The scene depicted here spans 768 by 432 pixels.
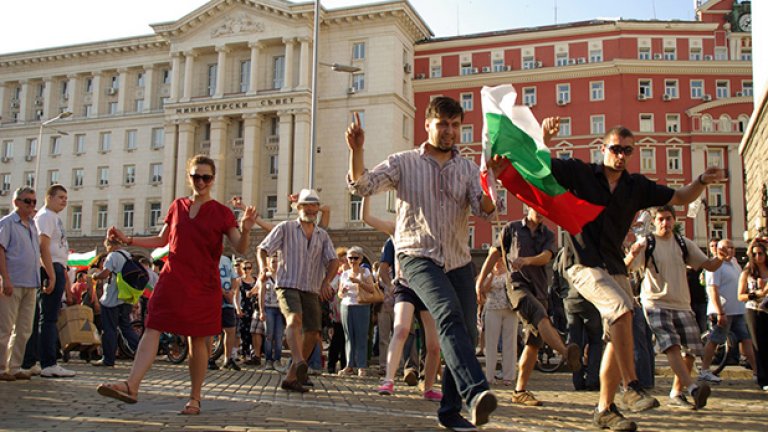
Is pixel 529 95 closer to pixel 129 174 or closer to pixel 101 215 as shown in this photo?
pixel 129 174

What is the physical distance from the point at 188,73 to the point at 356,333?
5381cm

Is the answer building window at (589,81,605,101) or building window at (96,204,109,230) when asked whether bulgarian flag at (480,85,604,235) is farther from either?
building window at (96,204,109,230)

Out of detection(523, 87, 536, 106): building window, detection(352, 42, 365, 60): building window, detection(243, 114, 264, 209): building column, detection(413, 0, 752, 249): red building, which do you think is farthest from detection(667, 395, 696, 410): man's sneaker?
detection(352, 42, 365, 60): building window

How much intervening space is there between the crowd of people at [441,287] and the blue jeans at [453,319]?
1cm

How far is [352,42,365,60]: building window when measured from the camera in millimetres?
58812

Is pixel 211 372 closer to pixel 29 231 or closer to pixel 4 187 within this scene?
pixel 29 231

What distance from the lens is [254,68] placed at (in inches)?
2367

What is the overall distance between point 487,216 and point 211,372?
754 centimetres

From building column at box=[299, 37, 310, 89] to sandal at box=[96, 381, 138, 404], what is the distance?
53837 mm

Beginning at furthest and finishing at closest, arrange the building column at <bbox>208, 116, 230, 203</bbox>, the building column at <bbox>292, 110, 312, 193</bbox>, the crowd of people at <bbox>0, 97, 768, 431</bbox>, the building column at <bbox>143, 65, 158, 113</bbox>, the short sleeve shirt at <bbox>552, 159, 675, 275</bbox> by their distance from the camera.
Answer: the building column at <bbox>143, 65, 158, 113</bbox>
the building column at <bbox>208, 116, 230, 203</bbox>
the building column at <bbox>292, 110, 312, 193</bbox>
the short sleeve shirt at <bbox>552, 159, 675, 275</bbox>
the crowd of people at <bbox>0, 97, 768, 431</bbox>

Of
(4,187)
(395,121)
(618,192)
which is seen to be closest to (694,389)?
(618,192)

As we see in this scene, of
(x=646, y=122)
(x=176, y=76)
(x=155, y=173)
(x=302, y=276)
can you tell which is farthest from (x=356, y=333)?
(x=155, y=173)

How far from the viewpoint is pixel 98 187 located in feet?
216

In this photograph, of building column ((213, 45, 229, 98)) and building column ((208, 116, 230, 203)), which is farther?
building column ((213, 45, 229, 98))
